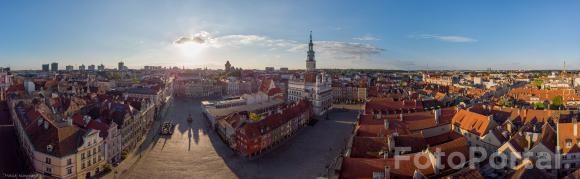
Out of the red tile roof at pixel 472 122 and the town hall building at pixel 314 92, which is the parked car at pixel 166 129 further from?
the red tile roof at pixel 472 122

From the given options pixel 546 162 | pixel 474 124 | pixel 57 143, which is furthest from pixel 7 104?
pixel 546 162

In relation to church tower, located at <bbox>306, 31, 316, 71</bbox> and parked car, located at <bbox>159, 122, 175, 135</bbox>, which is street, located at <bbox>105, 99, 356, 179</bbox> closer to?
parked car, located at <bbox>159, 122, 175, 135</bbox>

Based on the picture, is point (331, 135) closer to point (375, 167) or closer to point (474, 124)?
point (474, 124)
